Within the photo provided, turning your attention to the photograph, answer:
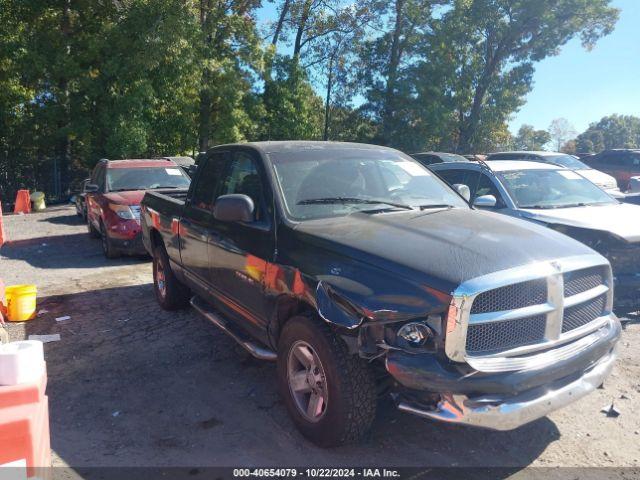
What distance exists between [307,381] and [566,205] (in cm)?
451

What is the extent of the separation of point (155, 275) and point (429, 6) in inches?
1055

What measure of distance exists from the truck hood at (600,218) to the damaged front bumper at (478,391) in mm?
2969

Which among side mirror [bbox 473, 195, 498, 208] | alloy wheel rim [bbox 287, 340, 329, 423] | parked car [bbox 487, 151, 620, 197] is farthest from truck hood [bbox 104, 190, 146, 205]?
parked car [bbox 487, 151, 620, 197]

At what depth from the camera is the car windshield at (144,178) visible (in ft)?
33.3

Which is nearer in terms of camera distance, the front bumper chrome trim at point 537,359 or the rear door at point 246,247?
the front bumper chrome trim at point 537,359

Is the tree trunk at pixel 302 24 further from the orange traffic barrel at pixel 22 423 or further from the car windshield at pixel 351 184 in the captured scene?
the orange traffic barrel at pixel 22 423

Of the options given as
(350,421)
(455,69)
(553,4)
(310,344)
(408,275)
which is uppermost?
(553,4)

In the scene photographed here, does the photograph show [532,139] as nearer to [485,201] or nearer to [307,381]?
[485,201]

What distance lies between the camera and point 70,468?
128 inches

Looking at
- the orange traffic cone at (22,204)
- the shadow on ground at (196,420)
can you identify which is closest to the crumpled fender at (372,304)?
the shadow on ground at (196,420)

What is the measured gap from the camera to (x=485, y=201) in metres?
6.25

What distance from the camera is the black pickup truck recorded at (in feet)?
9.24

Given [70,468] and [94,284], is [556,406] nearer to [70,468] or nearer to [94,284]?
[70,468]

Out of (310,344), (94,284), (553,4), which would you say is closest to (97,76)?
(94,284)
